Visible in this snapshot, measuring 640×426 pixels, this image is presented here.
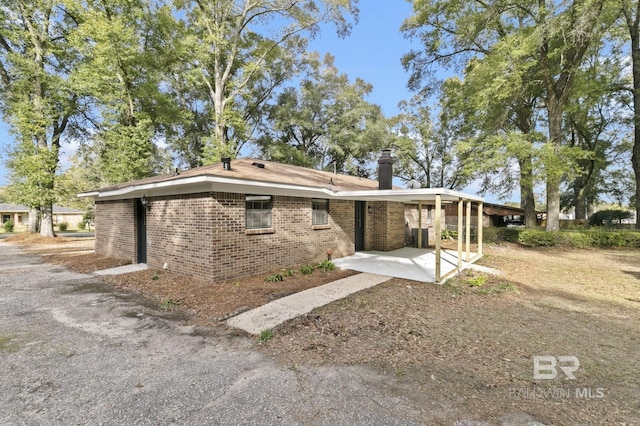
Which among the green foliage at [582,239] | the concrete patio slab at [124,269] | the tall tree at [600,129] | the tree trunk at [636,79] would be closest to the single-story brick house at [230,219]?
the concrete patio slab at [124,269]

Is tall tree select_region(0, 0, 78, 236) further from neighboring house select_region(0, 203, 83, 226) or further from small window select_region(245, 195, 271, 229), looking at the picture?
neighboring house select_region(0, 203, 83, 226)

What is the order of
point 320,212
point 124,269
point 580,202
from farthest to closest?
point 580,202, point 320,212, point 124,269

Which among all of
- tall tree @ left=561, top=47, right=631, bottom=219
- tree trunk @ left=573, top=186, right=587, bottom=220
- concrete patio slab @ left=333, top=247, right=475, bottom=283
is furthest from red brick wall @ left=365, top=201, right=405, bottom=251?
tree trunk @ left=573, top=186, right=587, bottom=220

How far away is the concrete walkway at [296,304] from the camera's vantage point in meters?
4.42

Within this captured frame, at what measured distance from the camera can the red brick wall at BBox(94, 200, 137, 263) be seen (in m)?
9.33

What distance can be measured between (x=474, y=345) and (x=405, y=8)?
21.6 metres

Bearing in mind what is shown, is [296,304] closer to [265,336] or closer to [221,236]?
[265,336]

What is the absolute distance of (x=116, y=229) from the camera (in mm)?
Result: 10148

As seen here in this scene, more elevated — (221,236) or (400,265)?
(221,236)

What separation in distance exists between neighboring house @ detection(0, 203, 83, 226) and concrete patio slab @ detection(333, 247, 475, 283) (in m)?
42.4

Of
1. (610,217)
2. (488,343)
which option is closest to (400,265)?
(488,343)

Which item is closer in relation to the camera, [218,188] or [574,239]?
[218,188]

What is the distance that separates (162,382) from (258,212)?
4904 millimetres

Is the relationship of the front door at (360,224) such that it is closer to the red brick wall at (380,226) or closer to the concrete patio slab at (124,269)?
the red brick wall at (380,226)
